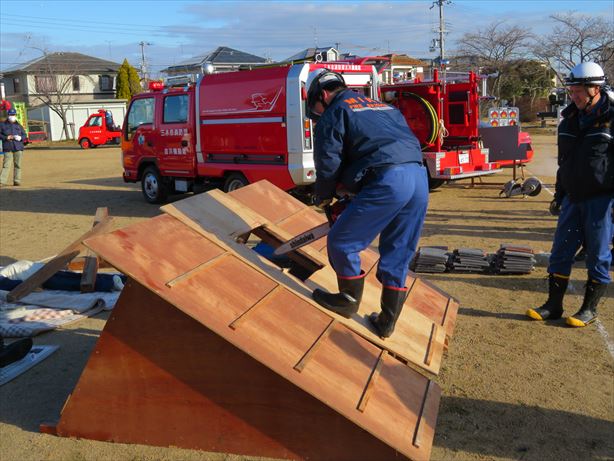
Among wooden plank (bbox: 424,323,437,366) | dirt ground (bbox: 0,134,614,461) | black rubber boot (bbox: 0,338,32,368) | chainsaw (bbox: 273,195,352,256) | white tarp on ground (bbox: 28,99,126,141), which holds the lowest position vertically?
dirt ground (bbox: 0,134,614,461)

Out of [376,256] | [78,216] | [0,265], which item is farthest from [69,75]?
[376,256]

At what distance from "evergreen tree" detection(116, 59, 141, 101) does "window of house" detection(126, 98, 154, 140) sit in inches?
1560

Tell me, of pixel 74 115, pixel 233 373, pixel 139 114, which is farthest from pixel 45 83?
pixel 233 373

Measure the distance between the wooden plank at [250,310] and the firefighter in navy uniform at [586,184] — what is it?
8.65 ft

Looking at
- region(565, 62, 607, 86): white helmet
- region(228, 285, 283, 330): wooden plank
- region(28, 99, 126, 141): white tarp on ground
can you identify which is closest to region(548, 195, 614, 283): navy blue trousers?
region(565, 62, 607, 86): white helmet

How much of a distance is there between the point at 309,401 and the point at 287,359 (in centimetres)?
26

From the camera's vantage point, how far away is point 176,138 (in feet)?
37.3

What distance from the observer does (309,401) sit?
3.22 meters

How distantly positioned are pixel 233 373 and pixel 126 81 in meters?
50.5

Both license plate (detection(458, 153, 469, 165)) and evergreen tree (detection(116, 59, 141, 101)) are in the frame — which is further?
evergreen tree (detection(116, 59, 141, 101))

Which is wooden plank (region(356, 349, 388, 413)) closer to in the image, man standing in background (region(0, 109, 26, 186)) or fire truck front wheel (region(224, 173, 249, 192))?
fire truck front wheel (region(224, 173, 249, 192))

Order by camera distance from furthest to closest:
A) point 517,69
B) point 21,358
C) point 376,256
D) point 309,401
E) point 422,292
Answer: point 517,69, point 376,256, point 422,292, point 21,358, point 309,401

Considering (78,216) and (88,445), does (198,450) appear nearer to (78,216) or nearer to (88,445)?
(88,445)

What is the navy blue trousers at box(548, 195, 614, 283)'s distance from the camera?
486cm
